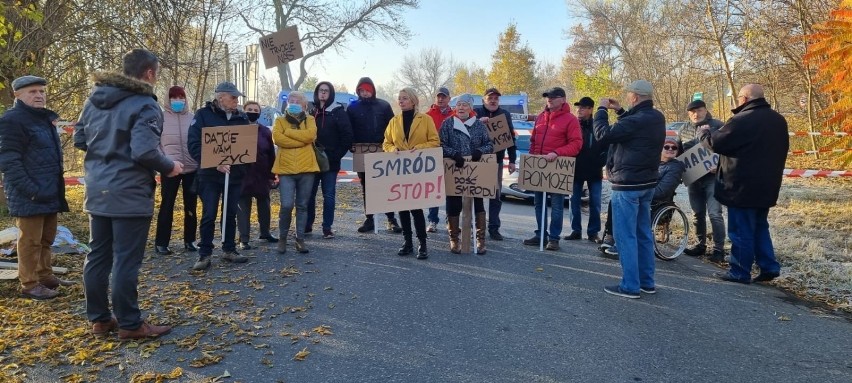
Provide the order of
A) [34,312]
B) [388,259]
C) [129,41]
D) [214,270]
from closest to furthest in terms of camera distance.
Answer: [34,312] → [214,270] → [388,259] → [129,41]

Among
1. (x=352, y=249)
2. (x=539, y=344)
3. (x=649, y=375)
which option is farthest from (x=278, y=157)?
(x=649, y=375)

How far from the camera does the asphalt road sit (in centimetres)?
369

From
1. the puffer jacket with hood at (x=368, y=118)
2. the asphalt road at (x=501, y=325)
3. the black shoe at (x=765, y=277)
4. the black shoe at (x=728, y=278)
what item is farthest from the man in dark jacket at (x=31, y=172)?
the black shoe at (x=765, y=277)

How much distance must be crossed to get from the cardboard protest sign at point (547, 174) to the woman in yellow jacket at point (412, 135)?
1319mm

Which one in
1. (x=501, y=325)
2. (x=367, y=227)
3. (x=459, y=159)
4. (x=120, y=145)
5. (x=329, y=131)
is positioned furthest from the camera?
(x=367, y=227)

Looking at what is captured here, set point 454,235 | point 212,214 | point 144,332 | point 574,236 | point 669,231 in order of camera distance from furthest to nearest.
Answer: point 574,236 < point 669,231 < point 454,235 < point 212,214 < point 144,332

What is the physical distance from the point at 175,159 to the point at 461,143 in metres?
3.32

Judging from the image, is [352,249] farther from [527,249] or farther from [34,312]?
[34,312]

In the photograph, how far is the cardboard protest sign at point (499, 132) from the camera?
25.6ft

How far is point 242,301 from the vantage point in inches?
196

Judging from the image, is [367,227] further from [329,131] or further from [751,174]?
[751,174]

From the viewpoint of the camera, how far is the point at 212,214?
610 cm

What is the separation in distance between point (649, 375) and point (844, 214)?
8368 mm

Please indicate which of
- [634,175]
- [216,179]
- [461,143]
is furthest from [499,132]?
[216,179]
